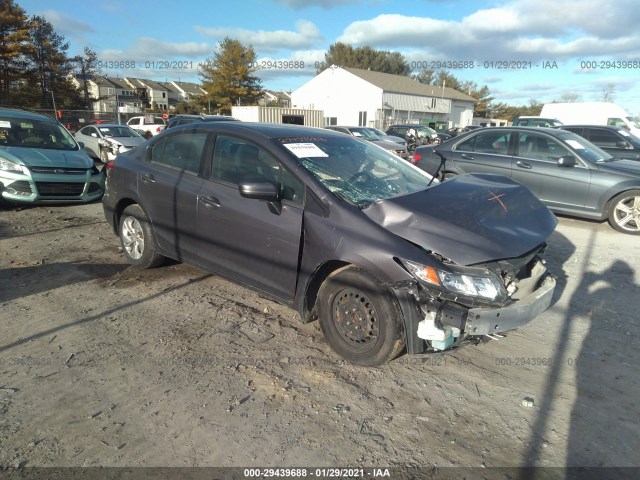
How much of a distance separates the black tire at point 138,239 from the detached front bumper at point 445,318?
3.05 metres

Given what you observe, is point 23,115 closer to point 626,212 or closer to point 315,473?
point 315,473

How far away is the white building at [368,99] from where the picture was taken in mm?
47094

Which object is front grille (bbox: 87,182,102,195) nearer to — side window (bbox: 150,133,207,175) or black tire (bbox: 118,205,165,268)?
black tire (bbox: 118,205,165,268)

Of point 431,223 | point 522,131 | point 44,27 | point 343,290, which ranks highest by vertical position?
point 44,27

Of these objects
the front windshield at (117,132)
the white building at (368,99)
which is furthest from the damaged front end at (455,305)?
the white building at (368,99)

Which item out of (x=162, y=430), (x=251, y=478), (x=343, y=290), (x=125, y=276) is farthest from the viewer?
(x=125, y=276)

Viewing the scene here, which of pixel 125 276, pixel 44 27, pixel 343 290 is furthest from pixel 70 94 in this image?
pixel 343 290

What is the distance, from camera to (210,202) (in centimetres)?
404

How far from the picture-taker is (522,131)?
801 cm

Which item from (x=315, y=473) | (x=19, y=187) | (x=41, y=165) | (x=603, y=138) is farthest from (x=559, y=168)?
(x=19, y=187)

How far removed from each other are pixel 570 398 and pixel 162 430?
268 cm

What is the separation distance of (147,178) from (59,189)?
4.26 meters

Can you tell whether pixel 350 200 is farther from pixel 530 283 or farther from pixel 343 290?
pixel 530 283

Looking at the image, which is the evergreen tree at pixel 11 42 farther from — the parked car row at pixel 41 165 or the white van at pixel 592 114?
the white van at pixel 592 114
